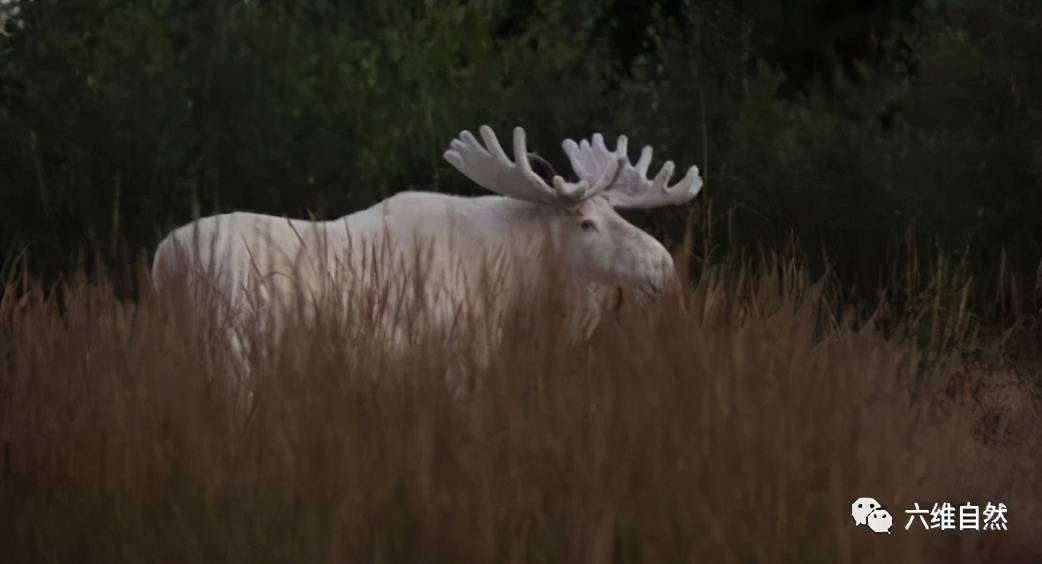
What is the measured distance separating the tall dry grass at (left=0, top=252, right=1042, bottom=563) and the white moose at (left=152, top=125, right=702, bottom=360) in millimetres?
228

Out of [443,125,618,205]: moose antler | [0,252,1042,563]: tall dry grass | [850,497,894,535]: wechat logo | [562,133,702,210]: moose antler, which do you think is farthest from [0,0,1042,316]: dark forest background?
[850,497,894,535]: wechat logo

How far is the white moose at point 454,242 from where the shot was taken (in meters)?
5.55

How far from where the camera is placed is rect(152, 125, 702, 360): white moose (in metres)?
5.55

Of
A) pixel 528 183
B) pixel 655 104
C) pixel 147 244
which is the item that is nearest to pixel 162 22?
pixel 147 244

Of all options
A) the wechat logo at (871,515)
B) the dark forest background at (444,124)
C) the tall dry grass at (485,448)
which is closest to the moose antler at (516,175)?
the tall dry grass at (485,448)

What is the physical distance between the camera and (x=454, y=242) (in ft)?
20.1

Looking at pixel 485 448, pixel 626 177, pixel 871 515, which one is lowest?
pixel 871 515

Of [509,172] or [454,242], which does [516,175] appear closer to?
[509,172]

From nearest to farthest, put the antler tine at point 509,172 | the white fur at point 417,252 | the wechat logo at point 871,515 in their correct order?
the wechat logo at point 871,515 < the white fur at point 417,252 < the antler tine at point 509,172

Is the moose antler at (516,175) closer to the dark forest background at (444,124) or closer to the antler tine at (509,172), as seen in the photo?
the antler tine at (509,172)

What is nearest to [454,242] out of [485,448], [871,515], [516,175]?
[516,175]

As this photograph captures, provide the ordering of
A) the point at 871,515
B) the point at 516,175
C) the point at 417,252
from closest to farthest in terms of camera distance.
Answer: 1. the point at 871,515
2. the point at 417,252
3. the point at 516,175

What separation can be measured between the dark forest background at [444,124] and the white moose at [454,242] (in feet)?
7.60

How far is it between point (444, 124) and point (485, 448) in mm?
6142
